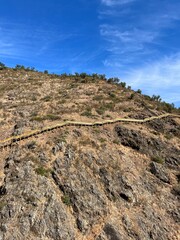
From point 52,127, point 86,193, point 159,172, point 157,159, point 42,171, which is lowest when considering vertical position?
point 86,193

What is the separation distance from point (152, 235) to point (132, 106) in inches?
920

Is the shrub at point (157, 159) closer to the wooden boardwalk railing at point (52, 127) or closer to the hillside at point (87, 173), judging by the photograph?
the hillside at point (87, 173)

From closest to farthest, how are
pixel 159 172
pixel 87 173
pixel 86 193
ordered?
pixel 86 193 < pixel 87 173 < pixel 159 172

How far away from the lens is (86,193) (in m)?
24.9

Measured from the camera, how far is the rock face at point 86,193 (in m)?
21.5

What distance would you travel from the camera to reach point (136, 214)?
24.6 m

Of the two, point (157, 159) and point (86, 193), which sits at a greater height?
point (157, 159)

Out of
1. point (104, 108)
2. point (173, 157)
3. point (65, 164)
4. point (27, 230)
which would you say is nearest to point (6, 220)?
point (27, 230)

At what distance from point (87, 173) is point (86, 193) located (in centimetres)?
248

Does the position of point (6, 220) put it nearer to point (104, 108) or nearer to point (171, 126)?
point (104, 108)

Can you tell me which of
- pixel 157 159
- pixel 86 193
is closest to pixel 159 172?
pixel 157 159

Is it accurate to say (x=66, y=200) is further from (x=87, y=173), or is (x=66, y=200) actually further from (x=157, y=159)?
(x=157, y=159)

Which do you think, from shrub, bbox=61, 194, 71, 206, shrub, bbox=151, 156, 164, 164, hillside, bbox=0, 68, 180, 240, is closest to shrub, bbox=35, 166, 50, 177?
hillside, bbox=0, 68, 180, 240

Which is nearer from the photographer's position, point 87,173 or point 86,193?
point 86,193
